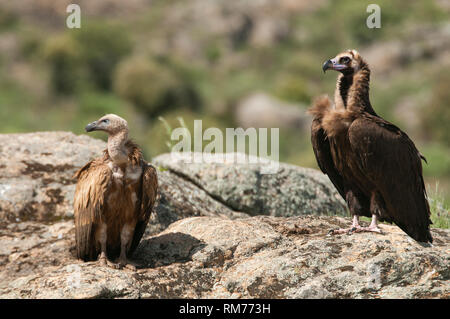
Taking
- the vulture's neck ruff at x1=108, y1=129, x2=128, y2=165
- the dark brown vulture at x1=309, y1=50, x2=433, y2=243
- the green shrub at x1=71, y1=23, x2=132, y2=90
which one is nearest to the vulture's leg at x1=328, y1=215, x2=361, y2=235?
the dark brown vulture at x1=309, y1=50, x2=433, y2=243

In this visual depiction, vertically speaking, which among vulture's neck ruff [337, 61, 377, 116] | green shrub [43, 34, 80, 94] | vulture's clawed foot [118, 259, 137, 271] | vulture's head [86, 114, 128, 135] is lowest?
vulture's clawed foot [118, 259, 137, 271]

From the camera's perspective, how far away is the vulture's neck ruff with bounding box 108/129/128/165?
6.44 m

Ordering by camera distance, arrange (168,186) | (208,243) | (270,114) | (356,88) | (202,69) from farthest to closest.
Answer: (202,69) → (270,114) → (168,186) → (356,88) → (208,243)

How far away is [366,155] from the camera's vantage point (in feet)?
21.5

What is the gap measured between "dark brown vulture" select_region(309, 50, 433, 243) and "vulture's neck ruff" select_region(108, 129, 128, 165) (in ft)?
6.92

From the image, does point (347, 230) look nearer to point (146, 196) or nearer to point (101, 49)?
point (146, 196)

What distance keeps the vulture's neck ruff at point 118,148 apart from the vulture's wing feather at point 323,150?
2.11m

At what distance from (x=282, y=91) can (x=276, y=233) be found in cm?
4667

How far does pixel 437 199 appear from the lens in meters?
9.12

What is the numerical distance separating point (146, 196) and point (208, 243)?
2.78 ft

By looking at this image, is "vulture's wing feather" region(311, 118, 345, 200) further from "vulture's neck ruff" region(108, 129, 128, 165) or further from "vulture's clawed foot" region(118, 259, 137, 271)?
"vulture's clawed foot" region(118, 259, 137, 271)

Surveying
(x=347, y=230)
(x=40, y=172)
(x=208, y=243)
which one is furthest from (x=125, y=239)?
(x=40, y=172)

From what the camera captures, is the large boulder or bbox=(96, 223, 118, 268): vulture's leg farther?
the large boulder

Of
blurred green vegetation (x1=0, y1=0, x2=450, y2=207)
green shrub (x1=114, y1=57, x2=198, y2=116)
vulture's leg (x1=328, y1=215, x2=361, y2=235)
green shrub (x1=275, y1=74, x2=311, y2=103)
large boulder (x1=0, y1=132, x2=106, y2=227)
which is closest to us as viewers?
vulture's leg (x1=328, y1=215, x2=361, y2=235)
